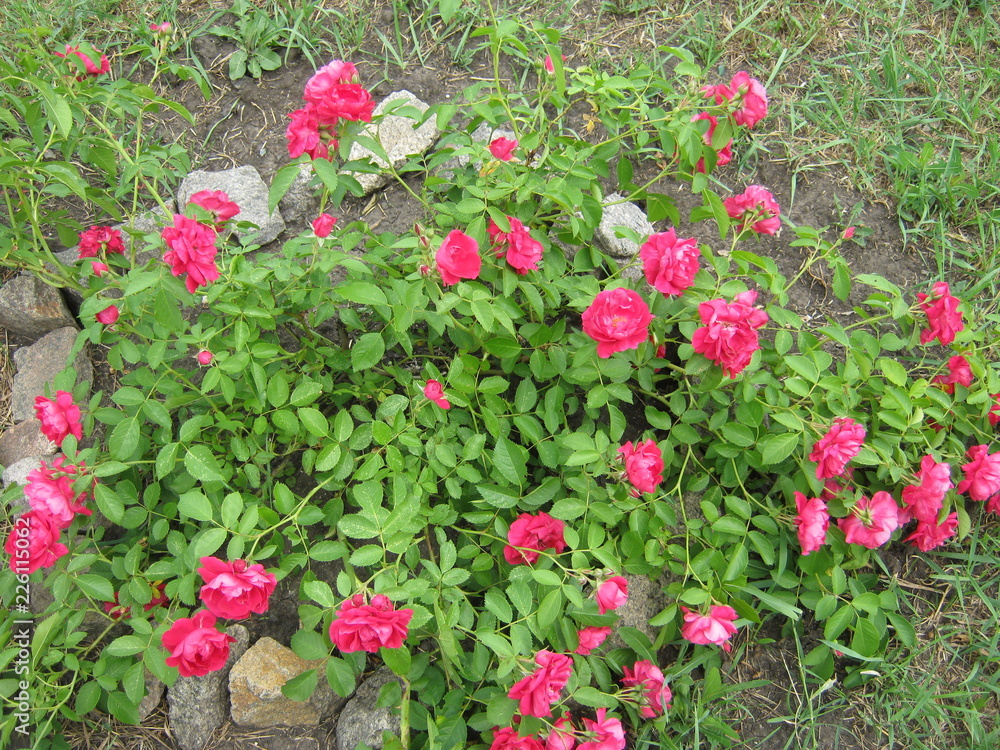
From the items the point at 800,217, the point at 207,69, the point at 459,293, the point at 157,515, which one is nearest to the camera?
the point at 459,293

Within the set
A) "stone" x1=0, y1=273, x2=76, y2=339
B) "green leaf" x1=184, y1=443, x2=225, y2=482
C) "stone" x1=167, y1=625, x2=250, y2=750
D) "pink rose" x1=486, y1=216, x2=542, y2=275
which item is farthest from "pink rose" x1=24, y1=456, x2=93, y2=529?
"pink rose" x1=486, y1=216, x2=542, y2=275

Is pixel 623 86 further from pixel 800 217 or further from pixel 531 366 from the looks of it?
pixel 800 217

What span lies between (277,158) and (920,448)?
8.80 ft

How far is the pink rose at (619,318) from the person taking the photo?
1663 millimetres

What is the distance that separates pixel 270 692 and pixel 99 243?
148 centimetres

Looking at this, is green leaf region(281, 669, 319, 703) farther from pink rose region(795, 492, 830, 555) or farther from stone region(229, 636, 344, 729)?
pink rose region(795, 492, 830, 555)

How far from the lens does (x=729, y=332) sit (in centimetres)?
168

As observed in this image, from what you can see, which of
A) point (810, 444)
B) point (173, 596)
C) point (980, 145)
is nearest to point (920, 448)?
point (810, 444)

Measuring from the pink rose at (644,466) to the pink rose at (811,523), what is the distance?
402 millimetres

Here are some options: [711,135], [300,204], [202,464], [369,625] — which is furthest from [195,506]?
[711,135]

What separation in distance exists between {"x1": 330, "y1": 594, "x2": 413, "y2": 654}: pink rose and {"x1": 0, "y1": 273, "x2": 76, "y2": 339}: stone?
182cm

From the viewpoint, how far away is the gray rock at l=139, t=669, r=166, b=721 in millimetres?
2000

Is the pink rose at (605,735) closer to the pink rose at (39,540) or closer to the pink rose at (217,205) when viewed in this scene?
the pink rose at (39,540)

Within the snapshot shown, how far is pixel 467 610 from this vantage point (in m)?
1.77
